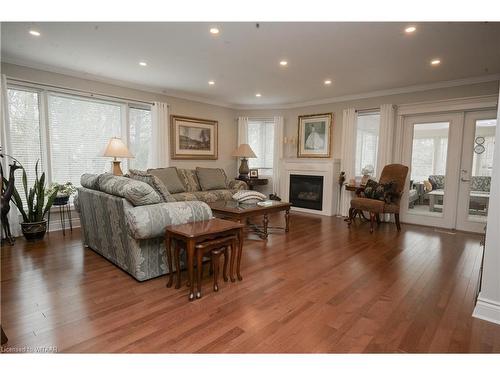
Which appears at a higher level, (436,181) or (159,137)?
(159,137)

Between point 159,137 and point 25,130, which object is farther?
point 159,137

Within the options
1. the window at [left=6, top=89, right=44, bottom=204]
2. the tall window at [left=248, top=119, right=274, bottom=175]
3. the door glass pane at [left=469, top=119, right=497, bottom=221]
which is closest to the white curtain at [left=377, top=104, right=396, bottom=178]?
the door glass pane at [left=469, top=119, right=497, bottom=221]

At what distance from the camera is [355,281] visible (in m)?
2.65

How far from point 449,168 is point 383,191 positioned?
4.26ft

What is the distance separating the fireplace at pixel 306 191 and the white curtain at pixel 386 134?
129 cm

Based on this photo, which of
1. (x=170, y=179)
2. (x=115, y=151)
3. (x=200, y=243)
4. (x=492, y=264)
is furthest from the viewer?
(x=170, y=179)

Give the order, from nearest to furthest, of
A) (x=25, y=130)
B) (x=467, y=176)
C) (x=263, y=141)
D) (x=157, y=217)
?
(x=157, y=217) < (x=25, y=130) < (x=467, y=176) < (x=263, y=141)

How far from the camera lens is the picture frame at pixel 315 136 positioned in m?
6.04

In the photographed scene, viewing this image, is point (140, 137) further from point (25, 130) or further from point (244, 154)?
point (244, 154)

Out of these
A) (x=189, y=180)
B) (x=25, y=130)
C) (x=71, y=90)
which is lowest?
(x=189, y=180)

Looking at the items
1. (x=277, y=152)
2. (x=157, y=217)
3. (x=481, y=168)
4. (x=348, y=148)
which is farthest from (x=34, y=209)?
(x=481, y=168)

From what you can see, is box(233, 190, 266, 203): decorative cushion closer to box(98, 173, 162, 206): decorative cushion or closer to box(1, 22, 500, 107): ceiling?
box(98, 173, 162, 206): decorative cushion

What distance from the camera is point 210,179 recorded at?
5504mm

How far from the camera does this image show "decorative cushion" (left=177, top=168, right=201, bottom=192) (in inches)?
205
